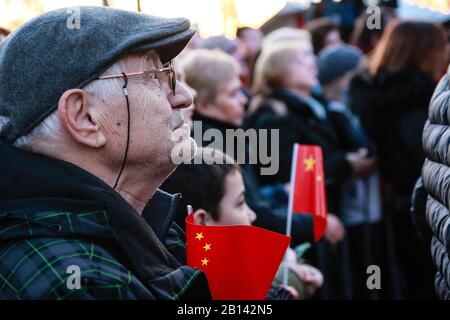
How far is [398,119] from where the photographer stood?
527 cm

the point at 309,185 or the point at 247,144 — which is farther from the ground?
the point at 309,185

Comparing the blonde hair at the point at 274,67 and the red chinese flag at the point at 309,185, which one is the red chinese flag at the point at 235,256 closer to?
the red chinese flag at the point at 309,185

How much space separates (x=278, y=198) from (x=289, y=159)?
0.94 feet

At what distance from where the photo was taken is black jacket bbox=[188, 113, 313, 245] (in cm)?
418

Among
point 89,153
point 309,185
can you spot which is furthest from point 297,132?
point 89,153

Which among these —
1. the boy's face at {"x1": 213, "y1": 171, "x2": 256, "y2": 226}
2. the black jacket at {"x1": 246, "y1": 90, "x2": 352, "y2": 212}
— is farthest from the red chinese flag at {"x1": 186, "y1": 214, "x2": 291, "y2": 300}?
the black jacket at {"x1": 246, "y1": 90, "x2": 352, "y2": 212}

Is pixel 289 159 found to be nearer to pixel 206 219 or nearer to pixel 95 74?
pixel 206 219

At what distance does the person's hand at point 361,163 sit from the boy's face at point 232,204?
8.59ft

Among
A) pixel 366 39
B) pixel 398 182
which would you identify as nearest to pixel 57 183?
pixel 398 182

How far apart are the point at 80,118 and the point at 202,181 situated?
3.02ft

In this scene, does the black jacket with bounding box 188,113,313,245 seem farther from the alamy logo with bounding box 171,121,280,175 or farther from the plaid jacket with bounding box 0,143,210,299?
the plaid jacket with bounding box 0,143,210,299

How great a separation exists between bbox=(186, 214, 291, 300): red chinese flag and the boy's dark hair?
0.40m

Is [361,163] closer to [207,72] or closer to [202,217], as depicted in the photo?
[207,72]

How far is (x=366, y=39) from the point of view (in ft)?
A: 29.6
